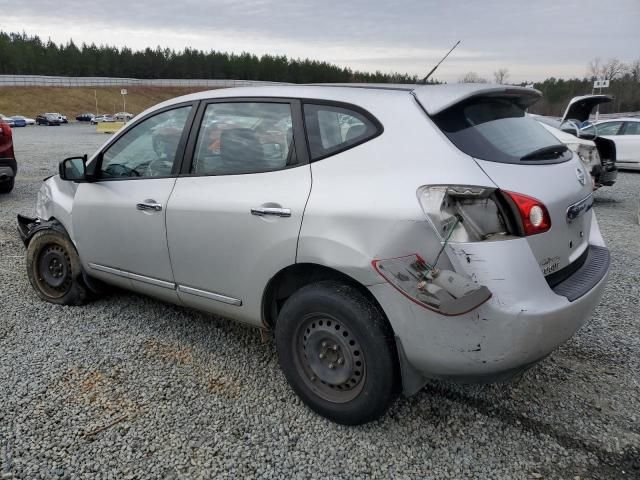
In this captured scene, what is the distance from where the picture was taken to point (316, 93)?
282 cm

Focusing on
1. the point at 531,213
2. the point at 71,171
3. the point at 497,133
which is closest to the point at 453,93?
the point at 497,133

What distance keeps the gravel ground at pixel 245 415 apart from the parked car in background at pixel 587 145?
203 inches

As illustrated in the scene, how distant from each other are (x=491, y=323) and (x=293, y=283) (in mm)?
1112

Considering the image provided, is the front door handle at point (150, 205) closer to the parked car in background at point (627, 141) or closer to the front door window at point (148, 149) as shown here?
the front door window at point (148, 149)

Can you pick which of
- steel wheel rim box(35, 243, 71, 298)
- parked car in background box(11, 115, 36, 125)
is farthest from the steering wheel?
parked car in background box(11, 115, 36, 125)

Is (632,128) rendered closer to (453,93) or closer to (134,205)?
(453,93)

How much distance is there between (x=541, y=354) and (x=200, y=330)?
7.79ft

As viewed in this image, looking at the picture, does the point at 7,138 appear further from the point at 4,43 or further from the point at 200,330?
the point at 4,43

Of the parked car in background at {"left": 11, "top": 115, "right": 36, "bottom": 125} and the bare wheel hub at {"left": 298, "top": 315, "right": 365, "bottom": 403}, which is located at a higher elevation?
the bare wheel hub at {"left": 298, "top": 315, "right": 365, "bottom": 403}

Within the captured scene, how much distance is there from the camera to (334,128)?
268cm

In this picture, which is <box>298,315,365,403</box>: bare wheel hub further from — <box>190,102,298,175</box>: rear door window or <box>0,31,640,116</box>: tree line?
<box>0,31,640,116</box>: tree line

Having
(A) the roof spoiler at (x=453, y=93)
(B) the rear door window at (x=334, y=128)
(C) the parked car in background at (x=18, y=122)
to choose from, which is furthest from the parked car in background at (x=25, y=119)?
(A) the roof spoiler at (x=453, y=93)

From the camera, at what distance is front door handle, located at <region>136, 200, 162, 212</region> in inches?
127

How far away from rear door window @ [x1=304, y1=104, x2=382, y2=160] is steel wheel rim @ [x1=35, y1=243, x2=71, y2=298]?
250cm
